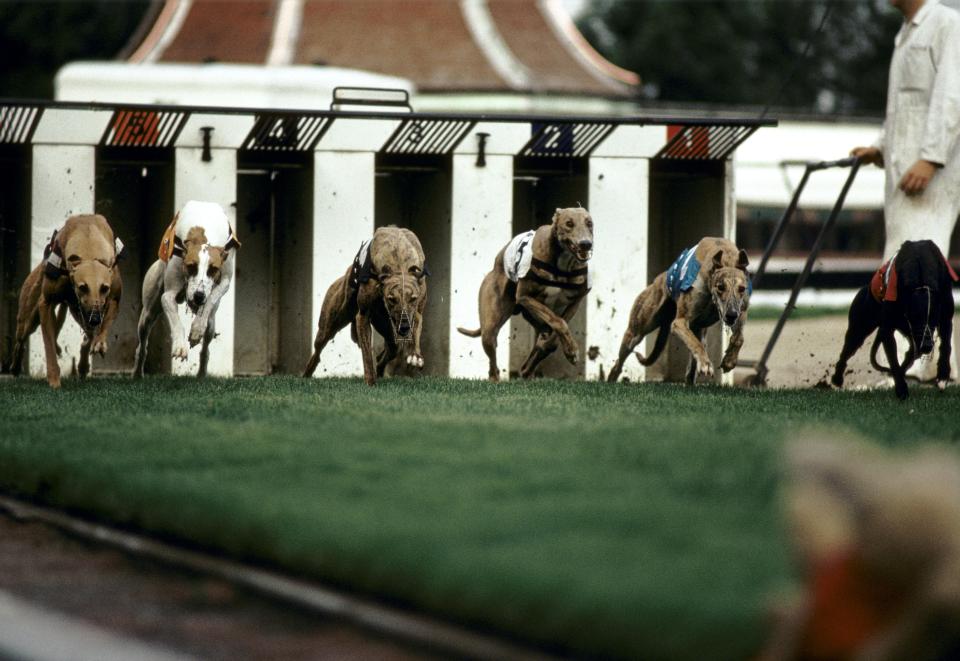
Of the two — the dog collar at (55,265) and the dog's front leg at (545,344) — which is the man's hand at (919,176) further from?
the dog collar at (55,265)

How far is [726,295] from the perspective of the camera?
1315 centimetres

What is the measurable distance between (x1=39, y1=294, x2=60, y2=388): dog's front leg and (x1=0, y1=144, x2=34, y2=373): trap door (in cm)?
338

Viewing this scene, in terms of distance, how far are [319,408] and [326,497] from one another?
3.84m

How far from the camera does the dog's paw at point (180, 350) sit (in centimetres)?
1329

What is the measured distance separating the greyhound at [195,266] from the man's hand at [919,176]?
5553 millimetres

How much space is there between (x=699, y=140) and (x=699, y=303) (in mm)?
4296

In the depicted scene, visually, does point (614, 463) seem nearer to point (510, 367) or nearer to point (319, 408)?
point (319, 408)

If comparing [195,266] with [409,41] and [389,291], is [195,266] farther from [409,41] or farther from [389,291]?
[409,41]

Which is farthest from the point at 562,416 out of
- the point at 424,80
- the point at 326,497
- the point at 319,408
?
the point at 424,80

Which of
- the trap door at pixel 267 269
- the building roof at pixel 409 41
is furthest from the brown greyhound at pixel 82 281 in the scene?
the building roof at pixel 409 41

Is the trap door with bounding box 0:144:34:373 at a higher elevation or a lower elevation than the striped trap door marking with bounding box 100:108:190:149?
lower

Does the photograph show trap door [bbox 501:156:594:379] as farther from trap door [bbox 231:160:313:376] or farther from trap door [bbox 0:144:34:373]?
trap door [bbox 0:144:34:373]

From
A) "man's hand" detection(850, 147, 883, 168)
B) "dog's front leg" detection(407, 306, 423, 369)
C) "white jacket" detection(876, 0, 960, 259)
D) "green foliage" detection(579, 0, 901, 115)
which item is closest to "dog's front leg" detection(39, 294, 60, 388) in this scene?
"dog's front leg" detection(407, 306, 423, 369)

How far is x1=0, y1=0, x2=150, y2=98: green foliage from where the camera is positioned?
6906 cm
